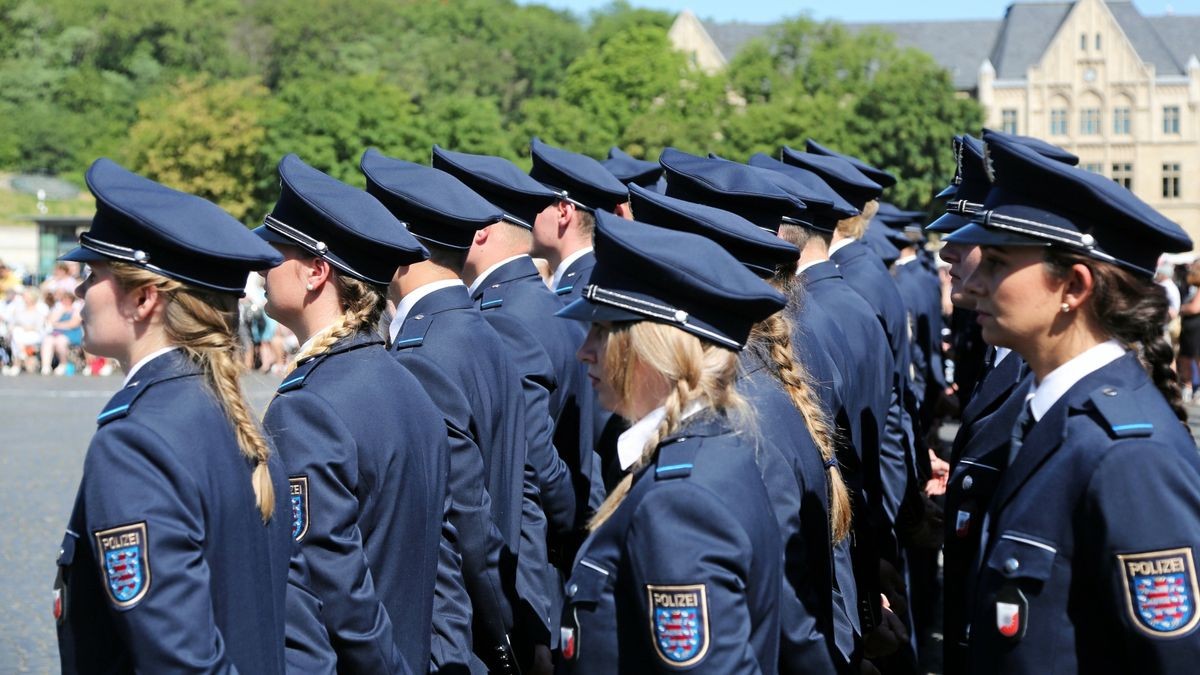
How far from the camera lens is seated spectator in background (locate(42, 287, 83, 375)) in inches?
1096

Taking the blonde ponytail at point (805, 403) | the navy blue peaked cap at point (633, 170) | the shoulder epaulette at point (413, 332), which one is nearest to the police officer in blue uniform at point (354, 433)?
the shoulder epaulette at point (413, 332)

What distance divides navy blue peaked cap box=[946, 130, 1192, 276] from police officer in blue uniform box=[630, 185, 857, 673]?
678 millimetres

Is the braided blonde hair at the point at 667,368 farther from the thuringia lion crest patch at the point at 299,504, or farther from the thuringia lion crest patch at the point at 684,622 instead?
the thuringia lion crest patch at the point at 299,504

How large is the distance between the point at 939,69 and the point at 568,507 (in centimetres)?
7668

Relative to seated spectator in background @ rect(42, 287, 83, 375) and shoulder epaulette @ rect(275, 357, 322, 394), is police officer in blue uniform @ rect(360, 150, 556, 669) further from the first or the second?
seated spectator in background @ rect(42, 287, 83, 375)

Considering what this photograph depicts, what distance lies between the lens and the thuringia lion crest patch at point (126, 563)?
3.07 m

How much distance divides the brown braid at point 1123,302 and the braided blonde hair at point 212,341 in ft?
5.50

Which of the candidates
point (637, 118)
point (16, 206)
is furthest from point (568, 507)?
point (16, 206)

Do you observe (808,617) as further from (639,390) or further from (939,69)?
(939,69)

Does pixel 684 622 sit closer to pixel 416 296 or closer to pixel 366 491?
pixel 366 491

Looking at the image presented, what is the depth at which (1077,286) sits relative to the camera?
125 inches

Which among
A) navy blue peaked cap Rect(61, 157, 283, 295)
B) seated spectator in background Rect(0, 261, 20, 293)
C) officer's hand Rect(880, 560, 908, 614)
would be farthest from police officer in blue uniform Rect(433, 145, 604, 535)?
seated spectator in background Rect(0, 261, 20, 293)

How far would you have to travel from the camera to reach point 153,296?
340cm

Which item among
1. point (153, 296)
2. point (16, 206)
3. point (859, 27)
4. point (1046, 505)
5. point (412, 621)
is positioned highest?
point (859, 27)
